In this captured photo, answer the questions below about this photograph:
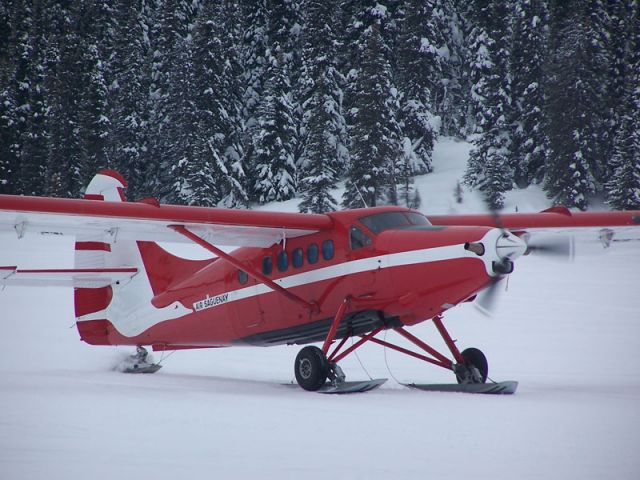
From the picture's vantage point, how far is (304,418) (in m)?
6.70

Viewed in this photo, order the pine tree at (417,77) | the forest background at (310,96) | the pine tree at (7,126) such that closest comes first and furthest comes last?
1. the forest background at (310,96)
2. the pine tree at (417,77)
3. the pine tree at (7,126)

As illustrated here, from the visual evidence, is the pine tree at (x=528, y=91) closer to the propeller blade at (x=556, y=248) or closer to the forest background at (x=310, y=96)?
the forest background at (x=310, y=96)

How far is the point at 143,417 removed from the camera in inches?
255

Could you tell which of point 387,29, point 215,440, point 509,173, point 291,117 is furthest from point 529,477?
point 387,29

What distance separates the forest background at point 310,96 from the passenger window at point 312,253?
19888 mm

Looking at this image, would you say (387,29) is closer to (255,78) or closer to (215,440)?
(255,78)

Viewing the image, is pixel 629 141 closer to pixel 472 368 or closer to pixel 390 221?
pixel 472 368

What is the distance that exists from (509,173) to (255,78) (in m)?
Result: 21.3

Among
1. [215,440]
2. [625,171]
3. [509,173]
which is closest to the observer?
[215,440]

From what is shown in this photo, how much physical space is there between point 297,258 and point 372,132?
2452cm

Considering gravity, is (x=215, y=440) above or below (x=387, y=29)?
below

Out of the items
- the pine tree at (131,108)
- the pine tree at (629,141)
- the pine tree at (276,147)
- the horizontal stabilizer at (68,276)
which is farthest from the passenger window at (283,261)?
the pine tree at (131,108)

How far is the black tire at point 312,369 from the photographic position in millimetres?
9281

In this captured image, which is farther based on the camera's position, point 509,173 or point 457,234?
point 509,173
